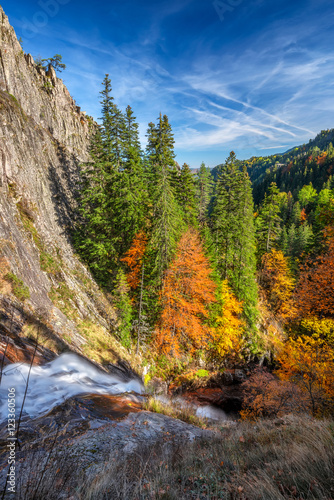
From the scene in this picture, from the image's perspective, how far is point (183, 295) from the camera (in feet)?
59.8

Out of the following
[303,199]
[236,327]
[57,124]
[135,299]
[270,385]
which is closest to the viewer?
[270,385]

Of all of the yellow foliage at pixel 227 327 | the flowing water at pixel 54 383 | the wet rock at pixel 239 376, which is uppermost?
the flowing water at pixel 54 383

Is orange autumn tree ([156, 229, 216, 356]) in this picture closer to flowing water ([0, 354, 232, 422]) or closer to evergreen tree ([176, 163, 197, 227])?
flowing water ([0, 354, 232, 422])

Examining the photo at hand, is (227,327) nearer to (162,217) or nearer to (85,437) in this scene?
(162,217)

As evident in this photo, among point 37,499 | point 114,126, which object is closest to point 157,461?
point 37,499

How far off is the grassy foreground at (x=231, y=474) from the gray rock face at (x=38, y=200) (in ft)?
27.0

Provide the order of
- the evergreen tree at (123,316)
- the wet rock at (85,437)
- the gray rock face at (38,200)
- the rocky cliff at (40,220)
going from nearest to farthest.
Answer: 1. the wet rock at (85,437)
2. the rocky cliff at (40,220)
3. the gray rock face at (38,200)
4. the evergreen tree at (123,316)

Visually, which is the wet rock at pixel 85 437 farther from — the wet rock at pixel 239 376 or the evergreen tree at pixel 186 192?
the evergreen tree at pixel 186 192

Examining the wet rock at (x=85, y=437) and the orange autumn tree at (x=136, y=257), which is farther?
the orange autumn tree at (x=136, y=257)

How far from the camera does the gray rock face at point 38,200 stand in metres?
12.7

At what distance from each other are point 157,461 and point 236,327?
1924 centimetres

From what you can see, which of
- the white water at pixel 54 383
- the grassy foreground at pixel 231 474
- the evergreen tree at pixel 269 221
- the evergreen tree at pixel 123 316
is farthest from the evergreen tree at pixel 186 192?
the grassy foreground at pixel 231 474

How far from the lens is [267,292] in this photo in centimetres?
3088

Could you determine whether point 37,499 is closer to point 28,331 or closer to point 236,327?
point 28,331
